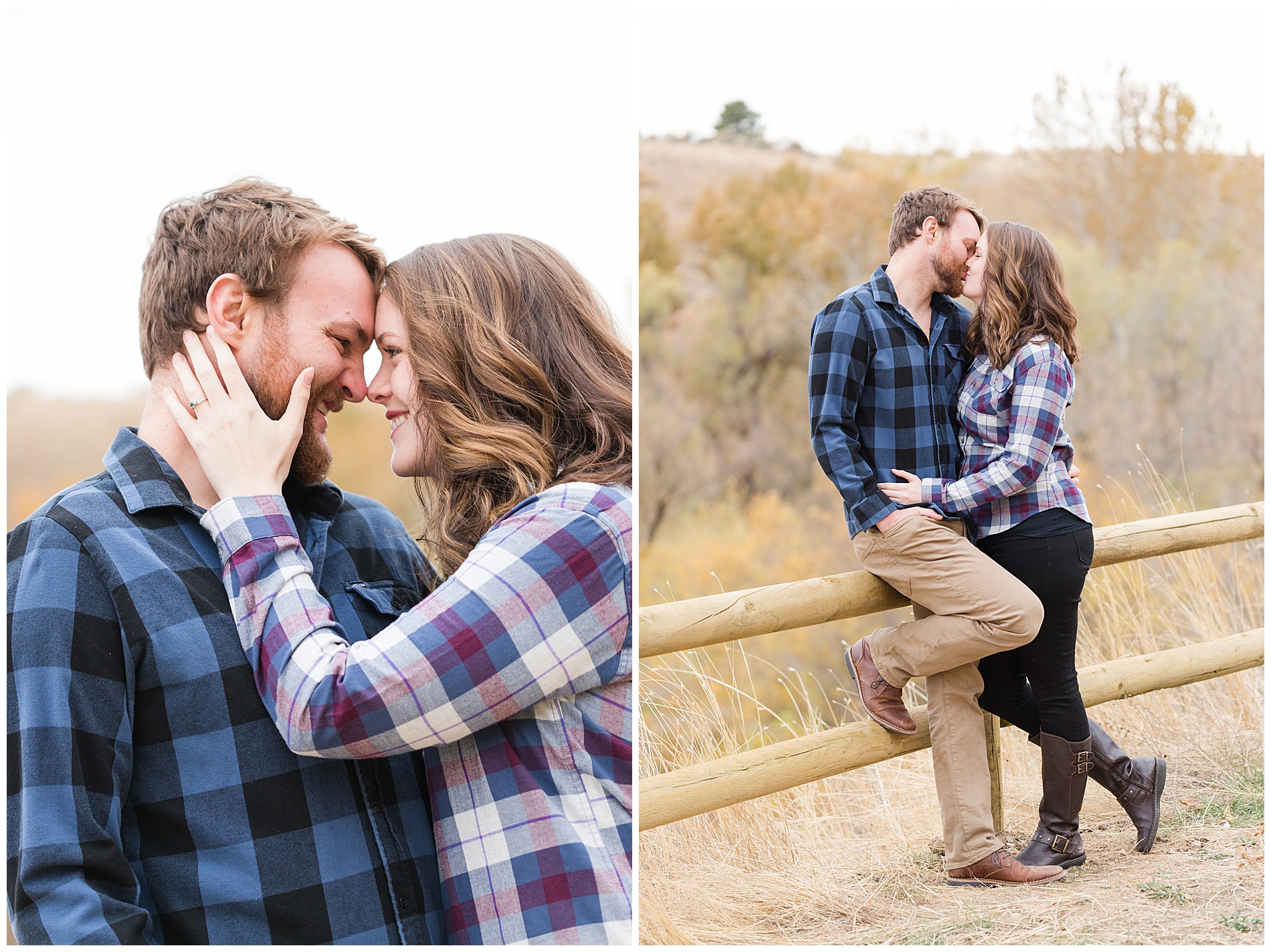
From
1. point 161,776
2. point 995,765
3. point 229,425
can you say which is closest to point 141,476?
point 229,425

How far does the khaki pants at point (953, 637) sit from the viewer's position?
2.45 meters

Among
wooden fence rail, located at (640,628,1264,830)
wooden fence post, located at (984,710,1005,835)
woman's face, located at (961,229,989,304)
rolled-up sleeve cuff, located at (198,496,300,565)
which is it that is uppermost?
woman's face, located at (961,229,989,304)

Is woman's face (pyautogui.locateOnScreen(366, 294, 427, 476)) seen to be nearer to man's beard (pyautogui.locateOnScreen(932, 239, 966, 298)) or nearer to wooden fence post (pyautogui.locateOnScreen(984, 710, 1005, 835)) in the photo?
man's beard (pyautogui.locateOnScreen(932, 239, 966, 298))

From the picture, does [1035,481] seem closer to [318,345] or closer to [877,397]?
[877,397]

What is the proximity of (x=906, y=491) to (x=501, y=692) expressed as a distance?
1331mm

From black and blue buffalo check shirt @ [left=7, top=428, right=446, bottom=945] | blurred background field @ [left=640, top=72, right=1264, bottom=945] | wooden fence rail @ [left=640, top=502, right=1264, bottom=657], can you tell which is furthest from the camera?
blurred background field @ [left=640, top=72, right=1264, bottom=945]

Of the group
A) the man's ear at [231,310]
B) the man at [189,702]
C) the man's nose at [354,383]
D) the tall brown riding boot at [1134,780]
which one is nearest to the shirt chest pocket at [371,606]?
the man at [189,702]

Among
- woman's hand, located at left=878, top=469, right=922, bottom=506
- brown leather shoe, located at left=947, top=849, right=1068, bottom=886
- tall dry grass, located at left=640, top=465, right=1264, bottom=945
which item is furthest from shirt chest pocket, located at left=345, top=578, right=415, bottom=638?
brown leather shoe, located at left=947, top=849, right=1068, bottom=886

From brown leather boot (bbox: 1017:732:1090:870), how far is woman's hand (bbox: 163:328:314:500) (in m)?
2.05

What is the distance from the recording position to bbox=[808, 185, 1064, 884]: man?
2.48 meters

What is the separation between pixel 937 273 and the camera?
262 centimetres

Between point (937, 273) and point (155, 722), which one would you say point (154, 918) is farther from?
point (937, 273)

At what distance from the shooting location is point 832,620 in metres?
2.55

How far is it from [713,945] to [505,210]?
181 cm
